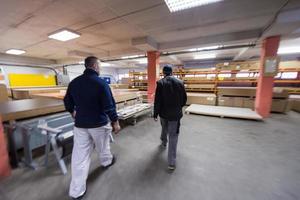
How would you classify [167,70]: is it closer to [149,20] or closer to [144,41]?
[149,20]

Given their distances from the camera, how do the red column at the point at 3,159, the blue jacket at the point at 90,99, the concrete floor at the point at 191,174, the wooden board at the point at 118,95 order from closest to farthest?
the blue jacket at the point at 90,99 < the concrete floor at the point at 191,174 < the red column at the point at 3,159 < the wooden board at the point at 118,95

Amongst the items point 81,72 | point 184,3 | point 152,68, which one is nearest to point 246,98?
point 152,68

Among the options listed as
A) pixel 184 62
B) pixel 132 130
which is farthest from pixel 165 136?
pixel 184 62

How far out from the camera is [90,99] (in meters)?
1.34

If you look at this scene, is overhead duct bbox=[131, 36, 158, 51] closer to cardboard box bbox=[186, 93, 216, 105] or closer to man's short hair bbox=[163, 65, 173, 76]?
man's short hair bbox=[163, 65, 173, 76]

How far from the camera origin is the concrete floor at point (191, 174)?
1.50 meters

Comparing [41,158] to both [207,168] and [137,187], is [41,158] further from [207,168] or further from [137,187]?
[207,168]

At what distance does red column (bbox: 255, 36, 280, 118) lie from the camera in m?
3.92

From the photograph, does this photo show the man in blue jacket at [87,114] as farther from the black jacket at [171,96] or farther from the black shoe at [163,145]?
the black shoe at [163,145]

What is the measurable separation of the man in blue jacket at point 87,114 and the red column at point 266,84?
4.97 m

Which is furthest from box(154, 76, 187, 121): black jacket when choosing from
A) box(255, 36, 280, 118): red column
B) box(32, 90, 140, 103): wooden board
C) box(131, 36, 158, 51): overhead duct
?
box(255, 36, 280, 118): red column

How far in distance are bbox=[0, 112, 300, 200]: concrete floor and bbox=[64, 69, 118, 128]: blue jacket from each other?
2.89ft

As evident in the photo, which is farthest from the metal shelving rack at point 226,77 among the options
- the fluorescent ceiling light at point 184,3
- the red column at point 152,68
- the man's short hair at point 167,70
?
the man's short hair at point 167,70

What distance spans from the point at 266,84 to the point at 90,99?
524 centimetres
